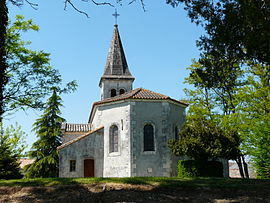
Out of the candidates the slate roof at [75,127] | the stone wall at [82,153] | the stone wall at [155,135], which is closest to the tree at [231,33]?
the stone wall at [155,135]

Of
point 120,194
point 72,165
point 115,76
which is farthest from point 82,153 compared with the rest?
point 120,194

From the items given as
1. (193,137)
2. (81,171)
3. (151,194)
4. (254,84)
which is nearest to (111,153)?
(81,171)

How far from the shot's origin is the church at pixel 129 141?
21.8 metres

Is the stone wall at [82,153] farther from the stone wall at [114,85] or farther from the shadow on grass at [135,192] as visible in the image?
the shadow on grass at [135,192]

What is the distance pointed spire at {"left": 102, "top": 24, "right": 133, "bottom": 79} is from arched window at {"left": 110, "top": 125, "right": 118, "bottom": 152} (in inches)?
402

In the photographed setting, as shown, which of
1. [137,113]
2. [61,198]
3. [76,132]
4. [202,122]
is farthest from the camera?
[76,132]

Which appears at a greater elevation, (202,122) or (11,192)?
(202,122)

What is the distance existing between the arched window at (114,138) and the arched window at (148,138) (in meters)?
2.39

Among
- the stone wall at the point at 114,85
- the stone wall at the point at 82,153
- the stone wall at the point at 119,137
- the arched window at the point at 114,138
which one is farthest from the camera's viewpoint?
the stone wall at the point at 114,85

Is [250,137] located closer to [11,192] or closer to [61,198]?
[61,198]

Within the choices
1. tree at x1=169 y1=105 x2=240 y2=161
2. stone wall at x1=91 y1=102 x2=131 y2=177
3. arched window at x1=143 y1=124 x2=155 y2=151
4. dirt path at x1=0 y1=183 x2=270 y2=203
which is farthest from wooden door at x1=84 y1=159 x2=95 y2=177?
dirt path at x1=0 y1=183 x2=270 y2=203

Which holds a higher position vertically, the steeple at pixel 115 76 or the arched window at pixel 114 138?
the steeple at pixel 115 76

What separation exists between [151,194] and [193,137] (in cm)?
886

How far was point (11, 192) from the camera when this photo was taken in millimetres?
12195
